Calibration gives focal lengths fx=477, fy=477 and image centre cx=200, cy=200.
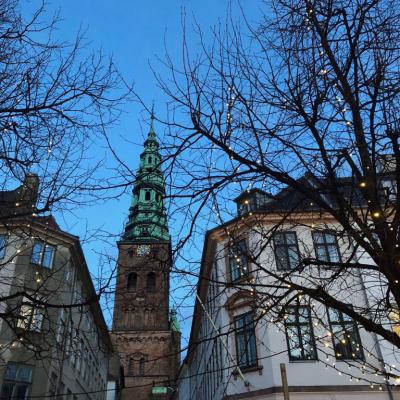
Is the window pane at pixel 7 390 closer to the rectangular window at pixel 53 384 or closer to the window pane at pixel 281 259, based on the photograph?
the rectangular window at pixel 53 384

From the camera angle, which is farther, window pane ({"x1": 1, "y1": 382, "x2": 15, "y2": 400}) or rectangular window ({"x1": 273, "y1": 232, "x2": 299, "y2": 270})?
window pane ({"x1": 1, "y1": 382, "x2": 15, "y2": 400})

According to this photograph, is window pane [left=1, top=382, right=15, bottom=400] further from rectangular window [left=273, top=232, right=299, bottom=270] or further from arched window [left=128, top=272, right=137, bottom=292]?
rectangular window [left=273, top=232, right=299, bottom=270]

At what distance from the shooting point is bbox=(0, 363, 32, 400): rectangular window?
734 inches

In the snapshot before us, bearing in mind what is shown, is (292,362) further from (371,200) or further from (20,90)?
(20,90)

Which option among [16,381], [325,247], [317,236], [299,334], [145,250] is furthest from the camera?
[145,250]

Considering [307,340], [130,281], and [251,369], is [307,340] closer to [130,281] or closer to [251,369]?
[251,369]

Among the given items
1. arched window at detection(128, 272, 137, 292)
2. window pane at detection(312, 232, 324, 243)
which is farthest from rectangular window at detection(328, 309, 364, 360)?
arched window at detection(128, 272, 137, 292)

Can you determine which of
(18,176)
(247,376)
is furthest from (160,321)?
(18,176)

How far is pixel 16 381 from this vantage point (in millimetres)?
18969

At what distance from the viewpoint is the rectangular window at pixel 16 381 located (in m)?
18.7

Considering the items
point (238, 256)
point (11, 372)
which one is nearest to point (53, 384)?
point (11, 372)

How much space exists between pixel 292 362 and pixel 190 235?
469 inches

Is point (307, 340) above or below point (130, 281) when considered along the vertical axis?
below

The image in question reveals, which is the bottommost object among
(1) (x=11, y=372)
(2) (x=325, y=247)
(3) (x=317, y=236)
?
(1) (x=11, y=372)
